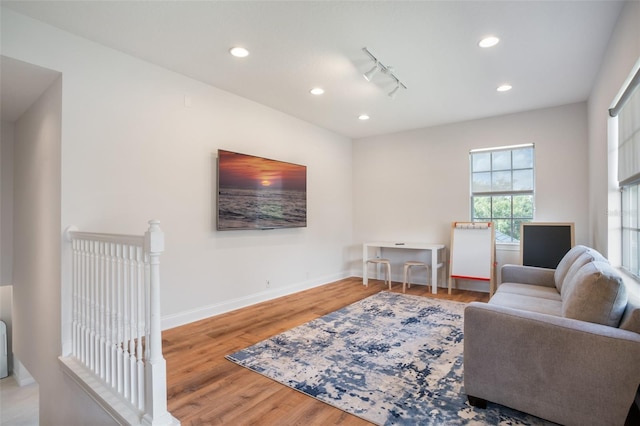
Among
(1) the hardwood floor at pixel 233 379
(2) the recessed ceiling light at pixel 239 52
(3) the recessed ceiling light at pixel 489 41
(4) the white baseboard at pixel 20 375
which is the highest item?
(2) the recessed ceiling light at pixel 239 52

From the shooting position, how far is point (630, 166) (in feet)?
7.95

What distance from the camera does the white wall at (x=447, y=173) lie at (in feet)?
14.7

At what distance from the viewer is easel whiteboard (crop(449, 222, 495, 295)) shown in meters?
4.78

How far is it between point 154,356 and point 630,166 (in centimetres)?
352

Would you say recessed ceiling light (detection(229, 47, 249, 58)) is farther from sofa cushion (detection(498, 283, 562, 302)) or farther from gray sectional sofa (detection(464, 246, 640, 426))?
sofa cushion (detection(498, 283, 562, 302))

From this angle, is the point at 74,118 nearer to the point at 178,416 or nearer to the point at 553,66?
the point at 178,416

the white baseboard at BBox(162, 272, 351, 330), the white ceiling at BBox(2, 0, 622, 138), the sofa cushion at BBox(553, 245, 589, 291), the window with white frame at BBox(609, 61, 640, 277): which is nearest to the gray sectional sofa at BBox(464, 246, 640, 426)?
the window with white frame at BBox(609, 61, 640, 277)

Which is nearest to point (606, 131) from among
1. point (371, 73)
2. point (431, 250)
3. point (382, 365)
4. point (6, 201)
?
point (371, 73)

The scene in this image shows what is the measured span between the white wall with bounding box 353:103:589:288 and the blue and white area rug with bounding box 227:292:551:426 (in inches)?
83.8

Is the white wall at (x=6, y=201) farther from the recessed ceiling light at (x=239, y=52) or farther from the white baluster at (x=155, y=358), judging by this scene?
the white baluster at (x=155, y=358)

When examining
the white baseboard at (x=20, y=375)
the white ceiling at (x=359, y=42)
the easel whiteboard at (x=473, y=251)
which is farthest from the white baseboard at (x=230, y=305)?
the white baseboard at (x=20, y=375)

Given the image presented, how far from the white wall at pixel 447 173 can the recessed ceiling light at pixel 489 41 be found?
2.42m

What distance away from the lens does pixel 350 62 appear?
3250mm

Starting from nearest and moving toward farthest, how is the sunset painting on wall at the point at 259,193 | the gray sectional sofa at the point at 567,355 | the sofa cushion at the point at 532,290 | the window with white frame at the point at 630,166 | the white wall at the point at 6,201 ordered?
the gray sectional sofa at the point at 567,355 < the window with white frame at the point at 630,166 < the sofa cushion at the point at 532,290 < the sunset painting on wall at the point at 259,193 < the white wall at the point at 6,201
